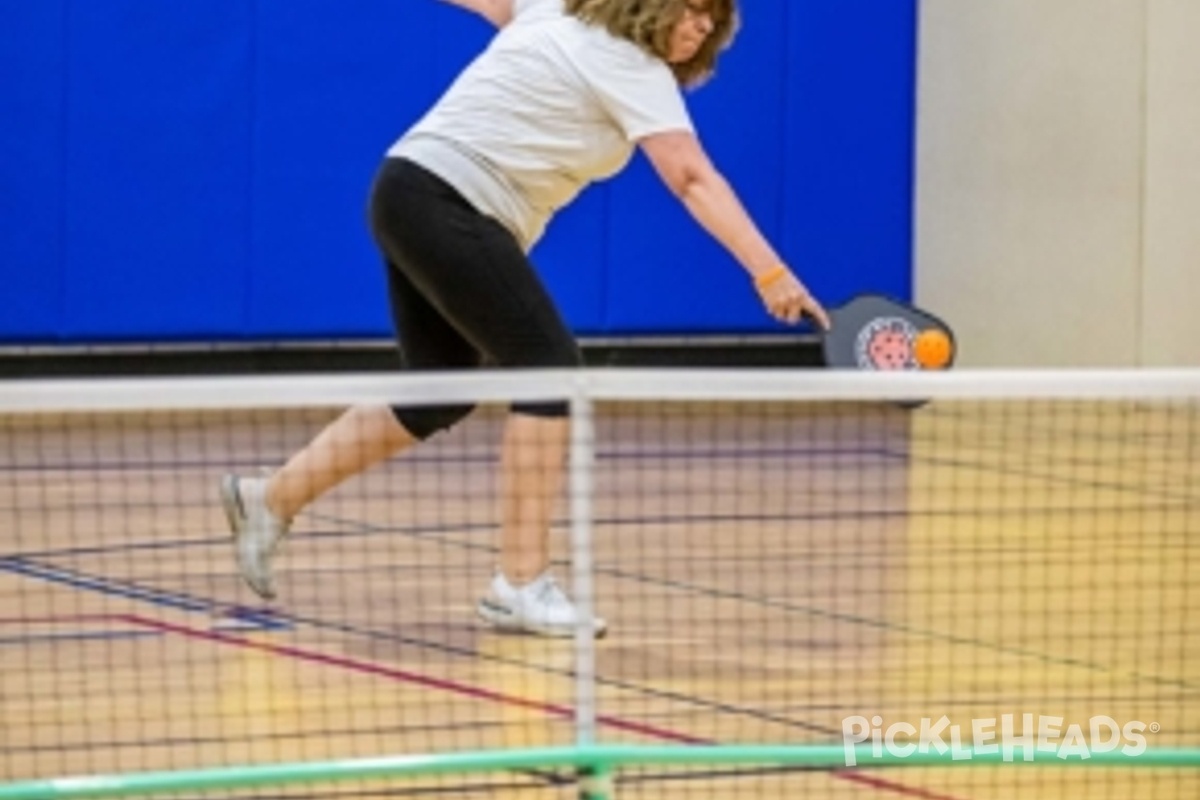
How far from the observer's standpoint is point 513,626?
5.43 metres

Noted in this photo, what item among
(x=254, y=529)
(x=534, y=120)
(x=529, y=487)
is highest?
(x=534, y=120)

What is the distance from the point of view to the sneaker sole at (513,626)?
538 centimetres

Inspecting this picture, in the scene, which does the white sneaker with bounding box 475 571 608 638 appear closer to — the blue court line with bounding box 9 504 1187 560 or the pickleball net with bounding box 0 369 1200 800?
the pickleball net with bounding box 0 369 1200 800

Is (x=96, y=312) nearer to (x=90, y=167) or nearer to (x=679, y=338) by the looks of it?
(x=90, y=167)

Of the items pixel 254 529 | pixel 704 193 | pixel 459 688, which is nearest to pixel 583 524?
pixel 459 688

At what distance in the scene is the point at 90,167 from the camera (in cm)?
1034

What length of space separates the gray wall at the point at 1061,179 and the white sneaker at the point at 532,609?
555 cm

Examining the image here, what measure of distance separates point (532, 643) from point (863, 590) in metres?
1.05

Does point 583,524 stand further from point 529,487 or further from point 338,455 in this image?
point 338,455

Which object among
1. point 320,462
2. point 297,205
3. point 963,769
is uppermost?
point 297,205

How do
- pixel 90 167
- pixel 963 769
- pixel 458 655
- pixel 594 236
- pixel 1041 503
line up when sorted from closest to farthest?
pixel 963 769 → pixel 458 655 → pixel 1041 503 → pixel 90 167 → pixel 594 236

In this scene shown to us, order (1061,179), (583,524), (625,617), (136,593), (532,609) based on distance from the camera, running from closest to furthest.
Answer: (583,524) → (532,609) → (625,617) → (136,593) → (1061,179)

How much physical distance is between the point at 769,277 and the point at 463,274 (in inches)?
25.6

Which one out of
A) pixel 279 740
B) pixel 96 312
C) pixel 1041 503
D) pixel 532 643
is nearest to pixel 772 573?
pixel 532 643
